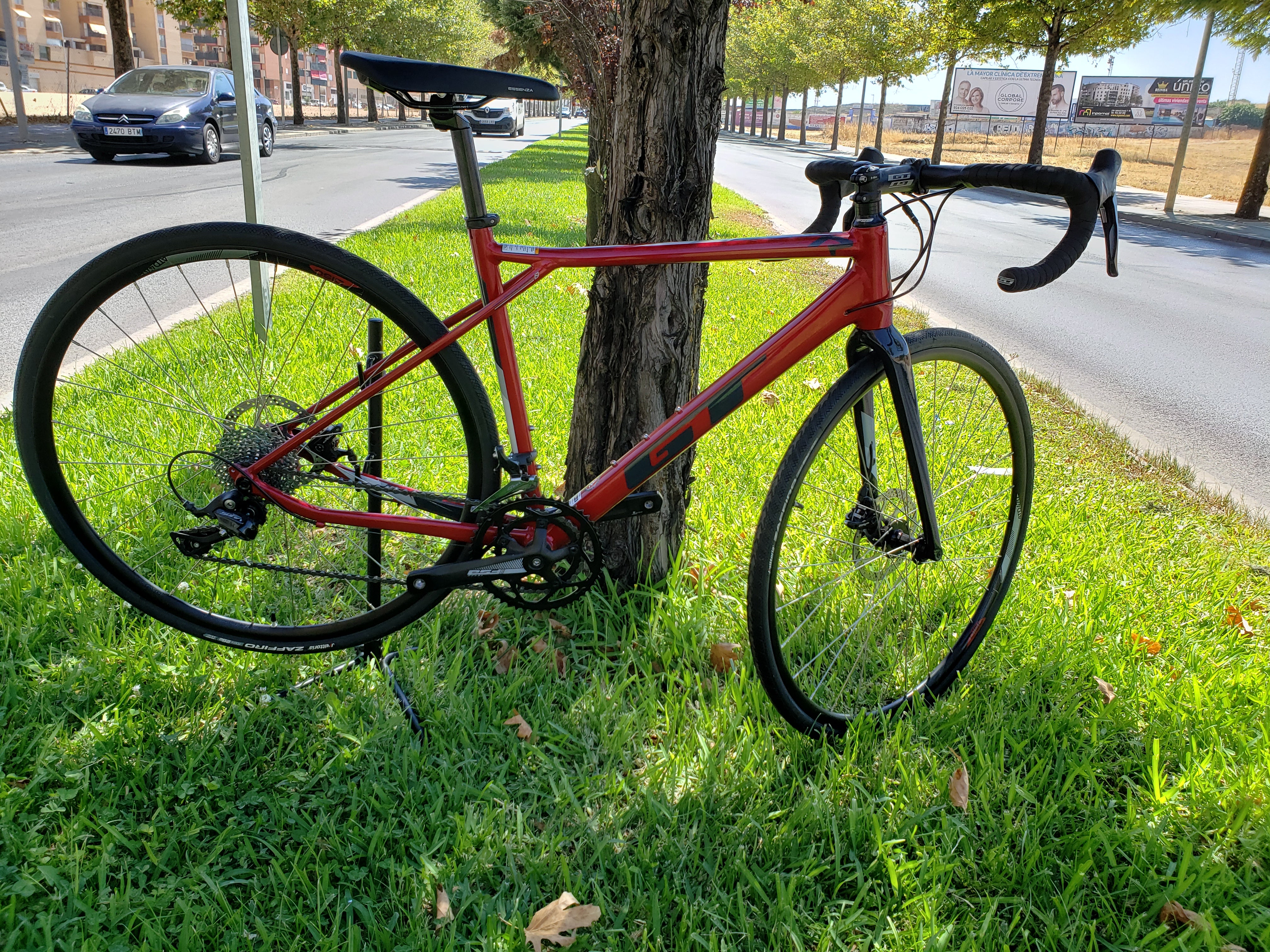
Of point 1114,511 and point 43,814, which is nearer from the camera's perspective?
point 43,814

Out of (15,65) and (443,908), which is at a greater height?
(15,65)

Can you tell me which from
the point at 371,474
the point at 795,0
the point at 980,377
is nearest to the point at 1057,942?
the point at 980,377

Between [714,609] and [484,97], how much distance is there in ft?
4.96

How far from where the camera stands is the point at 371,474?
2139 millimetres

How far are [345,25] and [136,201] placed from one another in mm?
27540

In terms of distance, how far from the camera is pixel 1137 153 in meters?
47.2

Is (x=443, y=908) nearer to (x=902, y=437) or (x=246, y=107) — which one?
(x=902, y=437)

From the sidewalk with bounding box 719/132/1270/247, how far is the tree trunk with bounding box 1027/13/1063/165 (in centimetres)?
149

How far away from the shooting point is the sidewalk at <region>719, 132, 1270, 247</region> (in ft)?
50.5

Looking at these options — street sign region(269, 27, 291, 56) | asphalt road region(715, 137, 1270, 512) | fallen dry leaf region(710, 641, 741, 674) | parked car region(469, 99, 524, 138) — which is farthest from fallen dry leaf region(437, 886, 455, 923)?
street sign region(269, 27, 291, 56)

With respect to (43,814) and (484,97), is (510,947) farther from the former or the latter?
(484,97)

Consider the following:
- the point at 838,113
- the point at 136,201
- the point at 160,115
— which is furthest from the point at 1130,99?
the point at 136,201

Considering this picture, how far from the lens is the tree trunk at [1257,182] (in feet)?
56.6

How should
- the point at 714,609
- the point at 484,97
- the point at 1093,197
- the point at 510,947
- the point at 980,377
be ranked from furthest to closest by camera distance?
1. the point at 714,609
2. the point at 980,377
3. the point at 484,97
4. the point at 1093,197
5. the point at 510,947
